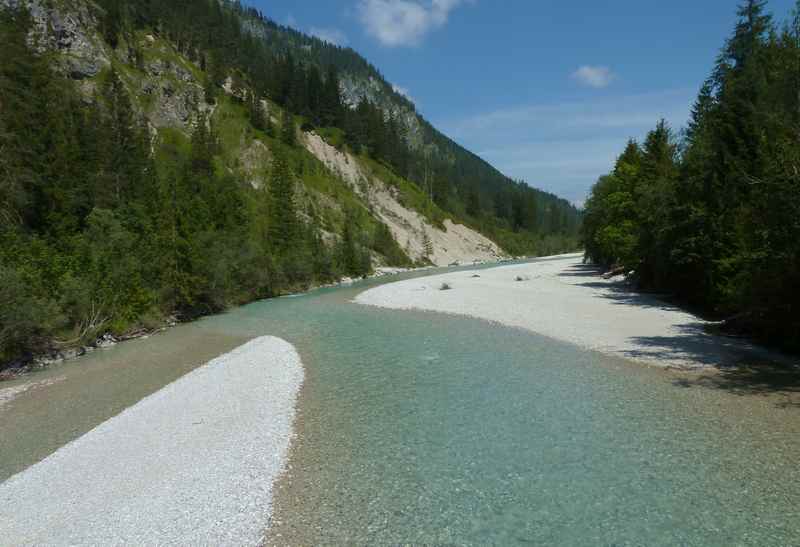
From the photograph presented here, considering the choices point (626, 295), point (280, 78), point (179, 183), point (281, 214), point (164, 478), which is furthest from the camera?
point (280, 78)

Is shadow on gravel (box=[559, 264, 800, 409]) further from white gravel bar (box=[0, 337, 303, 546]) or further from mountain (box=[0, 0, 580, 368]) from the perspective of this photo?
mountain (box=[0, 0, 580, 368])

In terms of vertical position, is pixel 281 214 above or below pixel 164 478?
above

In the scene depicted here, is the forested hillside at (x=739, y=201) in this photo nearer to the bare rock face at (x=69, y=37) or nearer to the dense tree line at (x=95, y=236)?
the dense tree line at (x=95, y=236)

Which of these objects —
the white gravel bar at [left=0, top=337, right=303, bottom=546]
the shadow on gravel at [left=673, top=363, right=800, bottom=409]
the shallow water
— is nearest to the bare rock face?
the shallow water

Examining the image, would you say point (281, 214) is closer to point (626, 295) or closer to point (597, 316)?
point (626, 295)

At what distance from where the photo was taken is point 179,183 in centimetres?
5541

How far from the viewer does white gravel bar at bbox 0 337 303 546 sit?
28.4ft

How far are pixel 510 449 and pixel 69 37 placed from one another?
105 meters

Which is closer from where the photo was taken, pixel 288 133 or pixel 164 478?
pixel 164 478

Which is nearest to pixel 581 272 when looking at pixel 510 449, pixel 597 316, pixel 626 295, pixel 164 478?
pixel 626 295

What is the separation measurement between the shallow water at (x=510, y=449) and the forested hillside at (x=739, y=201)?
666cm

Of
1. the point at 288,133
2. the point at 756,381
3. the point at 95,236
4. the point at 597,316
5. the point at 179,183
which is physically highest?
the point at 288,133

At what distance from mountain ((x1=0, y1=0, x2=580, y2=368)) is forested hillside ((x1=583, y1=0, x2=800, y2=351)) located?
3266 cm

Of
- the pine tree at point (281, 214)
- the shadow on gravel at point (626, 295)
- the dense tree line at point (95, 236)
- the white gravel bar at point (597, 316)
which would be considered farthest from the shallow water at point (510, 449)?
the pine tree at point (281, 214)
